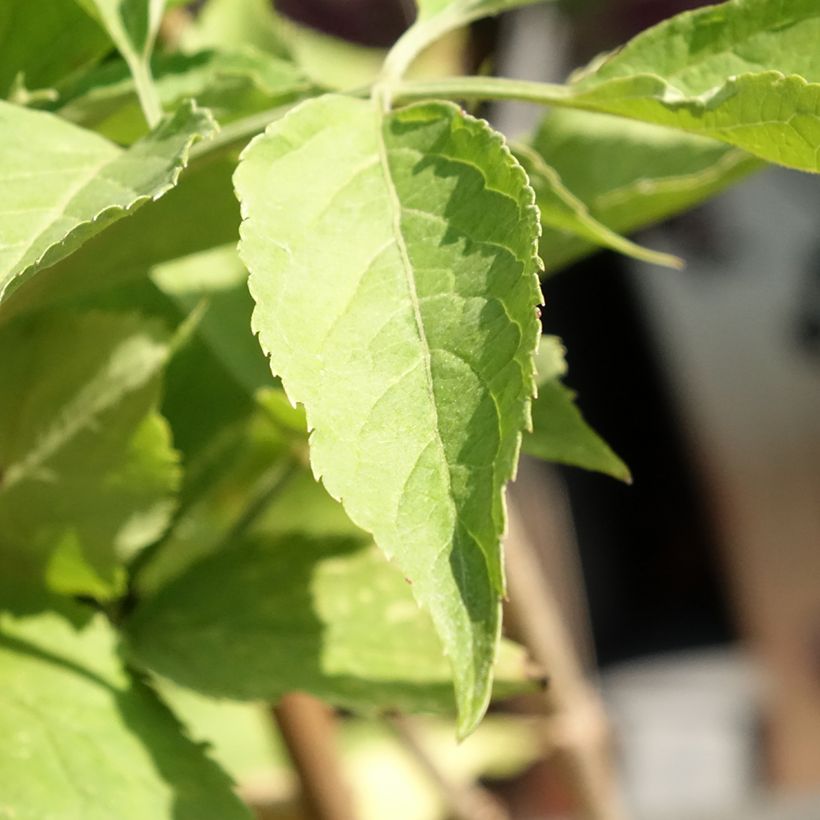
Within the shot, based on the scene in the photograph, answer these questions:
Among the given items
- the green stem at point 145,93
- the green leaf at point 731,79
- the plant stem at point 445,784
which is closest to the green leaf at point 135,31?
the green stem at point 145,93

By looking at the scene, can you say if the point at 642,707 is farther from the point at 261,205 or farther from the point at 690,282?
the point at 261,205

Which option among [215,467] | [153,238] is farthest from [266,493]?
[153,238]

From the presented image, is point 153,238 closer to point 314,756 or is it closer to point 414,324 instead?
point 414,324

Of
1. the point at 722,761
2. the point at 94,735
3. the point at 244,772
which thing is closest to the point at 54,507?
the point at 94,735

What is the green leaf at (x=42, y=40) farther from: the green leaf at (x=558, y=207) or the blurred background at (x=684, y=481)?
the blurred background at (x=684, y=481)

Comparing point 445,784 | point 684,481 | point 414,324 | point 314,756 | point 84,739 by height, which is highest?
point 414,324
